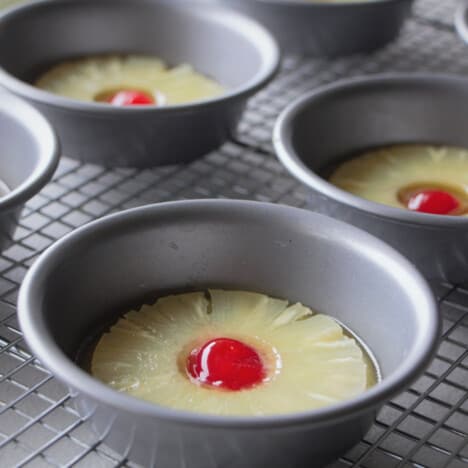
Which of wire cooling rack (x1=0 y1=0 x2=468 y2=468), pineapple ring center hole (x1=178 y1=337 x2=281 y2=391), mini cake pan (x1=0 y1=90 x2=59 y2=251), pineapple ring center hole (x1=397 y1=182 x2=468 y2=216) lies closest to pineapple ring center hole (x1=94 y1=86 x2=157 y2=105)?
wire cooling rack (x1=0 y1=0 x2=468 y2=468)

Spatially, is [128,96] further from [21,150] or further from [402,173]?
[402,173]

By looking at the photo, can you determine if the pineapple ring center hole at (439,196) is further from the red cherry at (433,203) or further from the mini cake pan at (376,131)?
the mini cake pan at (376,131)

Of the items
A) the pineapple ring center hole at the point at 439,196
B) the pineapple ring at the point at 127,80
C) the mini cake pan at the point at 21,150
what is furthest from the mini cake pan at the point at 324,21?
the mini cake pan at the point at 21,150

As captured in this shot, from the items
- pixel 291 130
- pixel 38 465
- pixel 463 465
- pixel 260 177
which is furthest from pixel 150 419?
pixel 260 177

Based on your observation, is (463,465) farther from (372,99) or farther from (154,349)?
(372,99)

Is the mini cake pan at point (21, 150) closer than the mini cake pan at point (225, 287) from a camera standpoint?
No

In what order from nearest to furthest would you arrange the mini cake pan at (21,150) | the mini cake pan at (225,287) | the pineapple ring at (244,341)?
the mini cake pan at (225,287), the pineapple ring at (244,341), the mini cake pan at (21,150)
